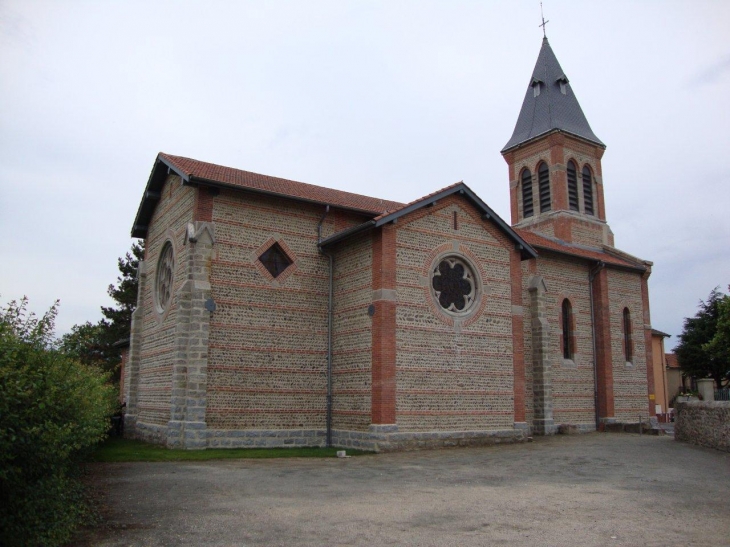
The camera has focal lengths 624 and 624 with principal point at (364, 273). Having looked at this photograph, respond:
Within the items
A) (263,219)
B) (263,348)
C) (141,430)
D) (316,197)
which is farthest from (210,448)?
(316,197)

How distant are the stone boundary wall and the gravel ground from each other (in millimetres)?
1951

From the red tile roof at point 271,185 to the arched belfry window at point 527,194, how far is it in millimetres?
11068

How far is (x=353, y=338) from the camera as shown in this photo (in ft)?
60.5

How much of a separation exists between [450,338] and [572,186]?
15622mm

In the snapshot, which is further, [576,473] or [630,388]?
[630,388]

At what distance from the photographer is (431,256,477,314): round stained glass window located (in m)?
19.0

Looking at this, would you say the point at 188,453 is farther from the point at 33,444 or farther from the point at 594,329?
the point at 594,329

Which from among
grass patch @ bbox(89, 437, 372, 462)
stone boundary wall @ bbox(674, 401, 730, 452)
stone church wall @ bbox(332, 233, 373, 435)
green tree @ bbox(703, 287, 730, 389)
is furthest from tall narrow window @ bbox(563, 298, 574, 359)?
grass patch @ bbox(89, 437, 372, 462)

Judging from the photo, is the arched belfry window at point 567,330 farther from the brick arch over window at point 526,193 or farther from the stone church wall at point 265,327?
the stone church wall at point 265,327

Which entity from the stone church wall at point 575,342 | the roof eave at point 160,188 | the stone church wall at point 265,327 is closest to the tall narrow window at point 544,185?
the stone church wall at point 575,342

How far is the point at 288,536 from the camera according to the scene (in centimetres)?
759

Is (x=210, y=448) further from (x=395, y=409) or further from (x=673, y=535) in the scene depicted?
(x=673, y=535)

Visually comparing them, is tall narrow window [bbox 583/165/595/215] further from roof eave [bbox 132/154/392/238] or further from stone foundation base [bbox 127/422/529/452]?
stone foundation base [bbox 127/422/529/452]

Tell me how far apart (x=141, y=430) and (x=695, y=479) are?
52.5ft
